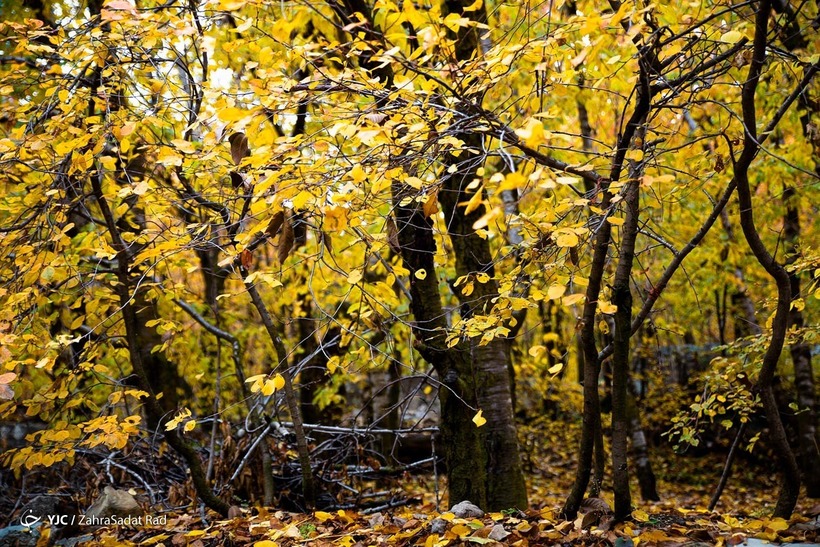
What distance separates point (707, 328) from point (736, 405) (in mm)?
14657

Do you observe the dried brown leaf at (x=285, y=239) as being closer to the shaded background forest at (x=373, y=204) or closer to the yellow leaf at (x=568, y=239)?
the shaded background forest at (x=373, y=204)

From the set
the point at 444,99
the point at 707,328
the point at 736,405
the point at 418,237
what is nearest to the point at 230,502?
the point at 418,237

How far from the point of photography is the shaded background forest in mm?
2508

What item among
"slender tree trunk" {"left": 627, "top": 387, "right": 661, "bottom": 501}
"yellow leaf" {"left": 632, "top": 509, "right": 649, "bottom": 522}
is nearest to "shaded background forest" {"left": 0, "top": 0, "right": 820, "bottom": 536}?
"yellow leaf" {"left": 632, "top": 509, "right": 649, "bottom": 522}

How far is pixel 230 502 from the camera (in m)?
4.88

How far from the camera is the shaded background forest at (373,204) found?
2.51 meters

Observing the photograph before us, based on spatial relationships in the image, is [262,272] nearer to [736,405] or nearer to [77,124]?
[77,124]

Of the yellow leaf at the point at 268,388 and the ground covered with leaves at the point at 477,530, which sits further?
the ground covered with leaves at the point at 477,530

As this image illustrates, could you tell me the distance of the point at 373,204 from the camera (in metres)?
3.36

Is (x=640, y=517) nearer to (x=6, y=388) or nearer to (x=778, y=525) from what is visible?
(x=778, y=525)

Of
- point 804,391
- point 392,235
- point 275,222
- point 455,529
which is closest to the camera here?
point 275,222

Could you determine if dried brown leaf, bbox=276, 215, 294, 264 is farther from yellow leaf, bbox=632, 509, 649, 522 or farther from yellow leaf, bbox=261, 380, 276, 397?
yellow leaf, bbox=632, 509, 649, 522

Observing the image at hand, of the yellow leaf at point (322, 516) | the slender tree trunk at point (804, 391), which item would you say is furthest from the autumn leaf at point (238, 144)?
the slender tree trunk at point (804, 391)

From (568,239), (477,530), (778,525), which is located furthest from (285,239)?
(778,525)
